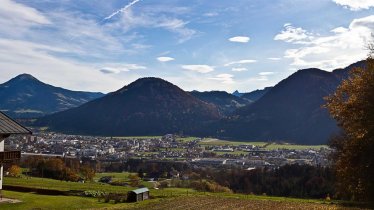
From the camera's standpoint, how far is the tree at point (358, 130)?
29609 mm

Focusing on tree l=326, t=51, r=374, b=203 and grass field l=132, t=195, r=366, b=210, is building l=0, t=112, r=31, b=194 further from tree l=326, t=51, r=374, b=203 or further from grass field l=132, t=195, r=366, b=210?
tree l=326, t=51, r=374, b=203

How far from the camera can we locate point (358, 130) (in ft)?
99.0

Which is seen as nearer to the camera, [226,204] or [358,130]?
[358,130]

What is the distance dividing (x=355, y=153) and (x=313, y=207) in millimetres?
6611

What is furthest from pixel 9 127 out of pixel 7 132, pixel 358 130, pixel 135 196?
pixel 358 130

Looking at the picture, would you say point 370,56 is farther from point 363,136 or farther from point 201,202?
point 201,202

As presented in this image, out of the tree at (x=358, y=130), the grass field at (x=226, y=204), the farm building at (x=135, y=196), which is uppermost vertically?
the tree at (x=358, y=130)

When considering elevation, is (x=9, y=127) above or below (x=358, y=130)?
above

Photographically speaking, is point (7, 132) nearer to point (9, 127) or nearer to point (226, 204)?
point (9, 127)

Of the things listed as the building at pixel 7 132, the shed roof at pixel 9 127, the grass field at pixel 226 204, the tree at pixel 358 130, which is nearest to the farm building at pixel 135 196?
the grass field at pixel 226 204

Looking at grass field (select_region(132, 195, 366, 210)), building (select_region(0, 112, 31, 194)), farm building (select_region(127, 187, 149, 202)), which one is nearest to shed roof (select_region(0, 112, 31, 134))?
building (select_region(0, 112, 31, 194))

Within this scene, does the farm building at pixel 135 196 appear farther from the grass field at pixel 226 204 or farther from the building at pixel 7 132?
the building at pixel 7 132

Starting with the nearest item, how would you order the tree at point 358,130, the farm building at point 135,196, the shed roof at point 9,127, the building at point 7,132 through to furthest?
the tree at point 358,130 < the building at point 7,132 < the shed roof at point 9,127 < the farm building at point 135,196

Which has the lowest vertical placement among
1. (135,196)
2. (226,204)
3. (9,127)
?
(226,204)
